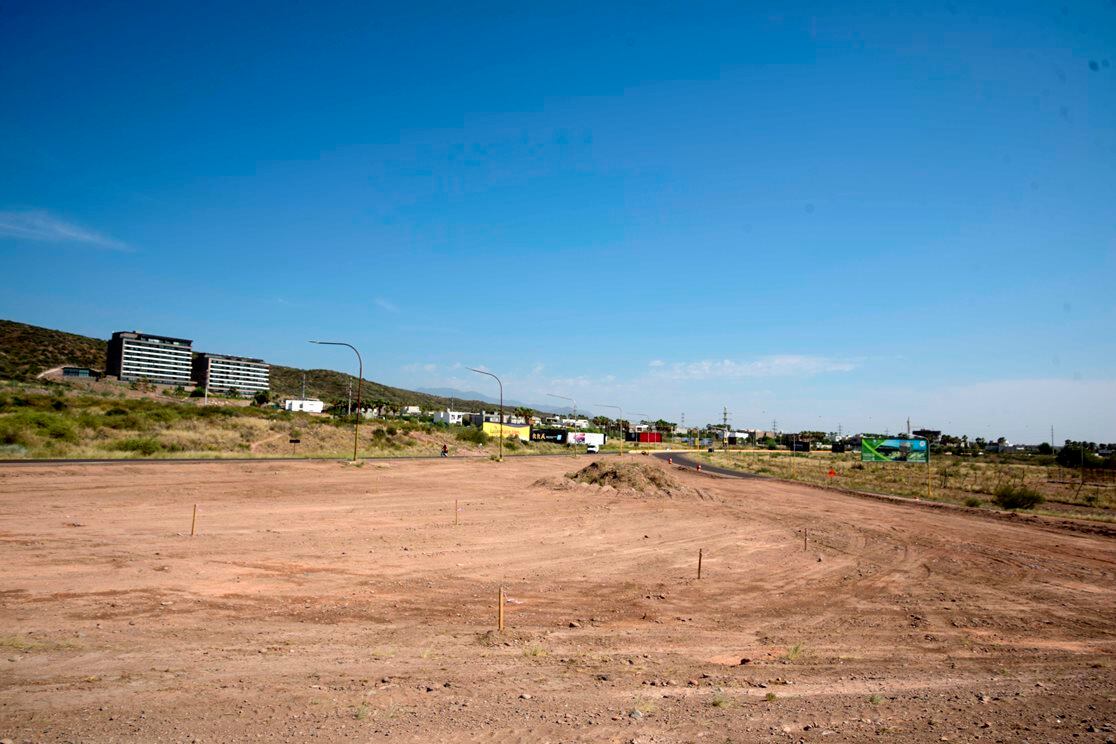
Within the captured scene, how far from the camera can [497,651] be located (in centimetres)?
1098

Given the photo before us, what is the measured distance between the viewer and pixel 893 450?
67.2 meters

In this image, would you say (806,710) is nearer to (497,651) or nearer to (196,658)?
(497,651)

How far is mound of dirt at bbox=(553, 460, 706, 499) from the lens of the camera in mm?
39344

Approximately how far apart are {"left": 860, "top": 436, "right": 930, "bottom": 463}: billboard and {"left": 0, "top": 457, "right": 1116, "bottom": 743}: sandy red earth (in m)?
A: 39.8

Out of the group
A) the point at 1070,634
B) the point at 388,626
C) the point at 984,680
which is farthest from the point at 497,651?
the point at 1070,634

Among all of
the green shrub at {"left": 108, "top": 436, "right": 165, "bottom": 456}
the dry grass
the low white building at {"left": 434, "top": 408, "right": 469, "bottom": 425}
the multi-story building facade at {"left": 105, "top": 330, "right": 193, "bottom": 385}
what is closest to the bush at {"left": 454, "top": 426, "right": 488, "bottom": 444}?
the dry grass

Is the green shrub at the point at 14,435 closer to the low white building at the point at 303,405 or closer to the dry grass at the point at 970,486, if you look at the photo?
the dry grass at the point at 970,486

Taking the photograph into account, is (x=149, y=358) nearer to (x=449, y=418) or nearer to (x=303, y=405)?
(x=303, y=405)

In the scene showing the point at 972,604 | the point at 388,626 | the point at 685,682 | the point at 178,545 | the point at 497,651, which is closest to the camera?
the point at 685,682

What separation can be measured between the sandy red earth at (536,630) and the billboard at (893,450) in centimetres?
3982

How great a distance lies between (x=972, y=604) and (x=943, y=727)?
9.26 m

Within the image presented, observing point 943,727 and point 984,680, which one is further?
point 984,680

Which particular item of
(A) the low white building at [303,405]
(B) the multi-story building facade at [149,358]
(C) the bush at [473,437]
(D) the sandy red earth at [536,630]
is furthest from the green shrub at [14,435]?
(B) the multi-story building facade at [149,358]

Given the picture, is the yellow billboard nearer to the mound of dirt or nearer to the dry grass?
the dry grass
